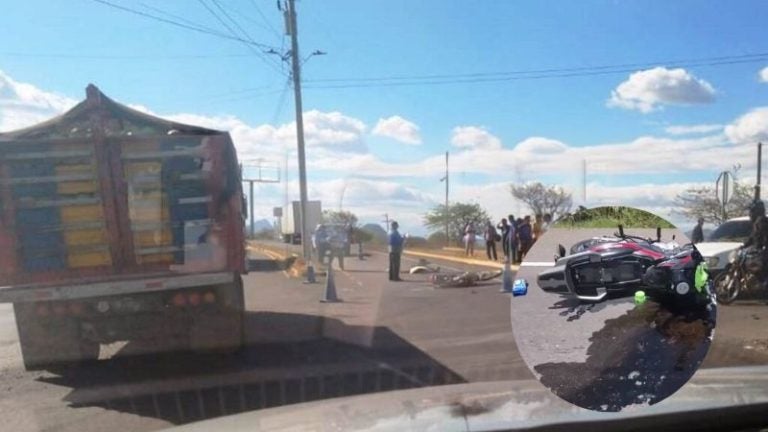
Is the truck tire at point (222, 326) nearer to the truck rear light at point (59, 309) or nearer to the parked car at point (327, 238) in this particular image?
the truck rear light at point (59, 309)

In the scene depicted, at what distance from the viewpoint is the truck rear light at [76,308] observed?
7488 mm

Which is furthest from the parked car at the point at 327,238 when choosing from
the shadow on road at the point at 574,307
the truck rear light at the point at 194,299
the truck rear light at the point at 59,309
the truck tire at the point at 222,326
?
the shadow on road at the point at 574,307

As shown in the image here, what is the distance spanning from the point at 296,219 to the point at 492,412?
12077mm

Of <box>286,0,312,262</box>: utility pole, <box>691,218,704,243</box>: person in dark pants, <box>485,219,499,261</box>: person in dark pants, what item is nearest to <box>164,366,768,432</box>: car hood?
<box>691,218,704,243</box>: person in dark pants

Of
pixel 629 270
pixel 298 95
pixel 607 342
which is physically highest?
pixel 298 95

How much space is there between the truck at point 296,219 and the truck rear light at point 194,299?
5949mm

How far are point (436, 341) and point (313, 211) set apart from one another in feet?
19.9

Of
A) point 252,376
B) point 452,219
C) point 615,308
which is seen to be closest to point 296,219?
point 252,376

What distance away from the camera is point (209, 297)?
7.93 metres

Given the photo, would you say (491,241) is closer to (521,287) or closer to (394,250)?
(394,250)

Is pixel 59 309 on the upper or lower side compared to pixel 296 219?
lower

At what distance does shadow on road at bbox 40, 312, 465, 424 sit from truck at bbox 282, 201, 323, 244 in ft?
16.5

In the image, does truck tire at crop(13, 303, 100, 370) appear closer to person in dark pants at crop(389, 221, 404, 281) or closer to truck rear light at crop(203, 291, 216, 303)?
truck rear light at crop(203, 291, 216, 303)

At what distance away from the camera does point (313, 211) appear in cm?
1438
